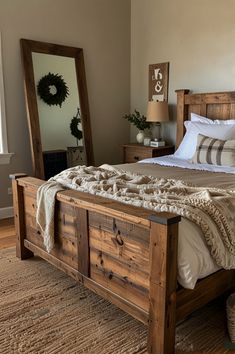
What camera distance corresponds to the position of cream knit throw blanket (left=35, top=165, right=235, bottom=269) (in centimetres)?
167

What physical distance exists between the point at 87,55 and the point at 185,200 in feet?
10.4

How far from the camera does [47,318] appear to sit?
204 cm

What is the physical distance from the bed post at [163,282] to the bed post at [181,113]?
2587mm

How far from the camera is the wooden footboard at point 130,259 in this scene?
1543 mm

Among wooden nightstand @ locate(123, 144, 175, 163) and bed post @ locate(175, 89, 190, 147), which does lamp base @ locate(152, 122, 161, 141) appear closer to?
wooden nightstand @ locate(123, 144, 175, 163)

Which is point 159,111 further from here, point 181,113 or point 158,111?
point 181,113

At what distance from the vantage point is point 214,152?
120 inches

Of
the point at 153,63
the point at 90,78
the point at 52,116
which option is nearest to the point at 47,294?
the point at 52,116

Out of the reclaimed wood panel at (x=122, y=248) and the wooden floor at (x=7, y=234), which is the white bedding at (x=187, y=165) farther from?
the wooden floor at (x=7, y=234)

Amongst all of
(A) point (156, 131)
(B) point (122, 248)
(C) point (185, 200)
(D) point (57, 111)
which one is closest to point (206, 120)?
(A) point (156, 131)

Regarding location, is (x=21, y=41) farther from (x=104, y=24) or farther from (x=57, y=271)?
(x=57, y=271)

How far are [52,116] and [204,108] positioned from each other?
1763 mm

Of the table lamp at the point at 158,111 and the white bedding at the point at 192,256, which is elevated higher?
the table lamp at the point at 158,111

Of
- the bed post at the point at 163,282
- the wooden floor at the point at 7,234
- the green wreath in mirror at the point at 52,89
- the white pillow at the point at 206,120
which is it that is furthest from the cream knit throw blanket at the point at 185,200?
the green wreath in mirror at the point at 52,89
